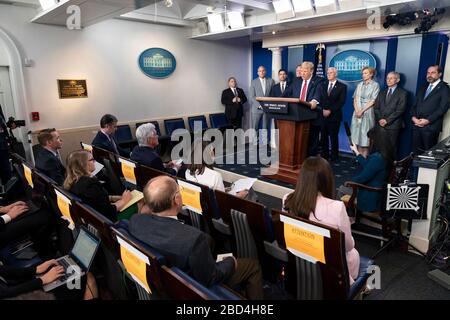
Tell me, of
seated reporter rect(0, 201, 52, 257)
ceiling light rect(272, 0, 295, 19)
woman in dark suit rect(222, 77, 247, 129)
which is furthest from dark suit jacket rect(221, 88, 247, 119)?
seated reporter rect(0, 201, 52, 257)

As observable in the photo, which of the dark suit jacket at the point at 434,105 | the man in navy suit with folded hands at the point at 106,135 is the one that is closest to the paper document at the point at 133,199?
the man in navy suit with folded hands at the point at 106,135

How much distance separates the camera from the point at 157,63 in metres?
6.25

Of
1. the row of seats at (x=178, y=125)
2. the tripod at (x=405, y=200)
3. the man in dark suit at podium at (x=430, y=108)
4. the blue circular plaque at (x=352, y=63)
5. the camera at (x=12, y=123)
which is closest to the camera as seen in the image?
the tripod at (x=405, y=200)

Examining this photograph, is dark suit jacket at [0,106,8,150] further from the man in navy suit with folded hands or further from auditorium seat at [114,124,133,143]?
auditorium seat at [114,124,133,143]

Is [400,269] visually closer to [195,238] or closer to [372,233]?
[372,233]

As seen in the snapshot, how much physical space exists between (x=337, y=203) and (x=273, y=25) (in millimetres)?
4569

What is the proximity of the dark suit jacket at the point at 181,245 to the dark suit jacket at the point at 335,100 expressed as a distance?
4.63m

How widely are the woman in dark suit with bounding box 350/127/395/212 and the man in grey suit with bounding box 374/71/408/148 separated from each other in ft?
7.64

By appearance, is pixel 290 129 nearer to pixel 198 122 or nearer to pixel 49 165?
pixel 49 165

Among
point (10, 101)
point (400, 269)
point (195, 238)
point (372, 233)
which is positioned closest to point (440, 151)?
point (372, 233)

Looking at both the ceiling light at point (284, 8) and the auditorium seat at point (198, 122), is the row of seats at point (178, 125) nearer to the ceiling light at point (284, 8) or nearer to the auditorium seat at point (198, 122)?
the auditorium seat at point (198, 122)

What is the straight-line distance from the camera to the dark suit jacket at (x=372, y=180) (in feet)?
8.82

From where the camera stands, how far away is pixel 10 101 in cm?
489

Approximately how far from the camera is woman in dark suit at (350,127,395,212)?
2.68 meters
